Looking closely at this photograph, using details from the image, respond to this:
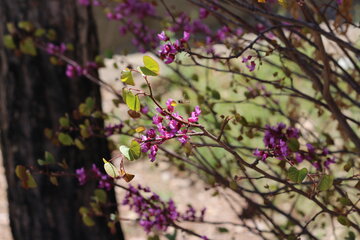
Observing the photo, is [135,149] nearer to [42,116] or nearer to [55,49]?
[55,49]

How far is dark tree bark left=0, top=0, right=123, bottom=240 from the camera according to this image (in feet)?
9.90

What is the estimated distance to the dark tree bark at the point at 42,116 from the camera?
9.90ft

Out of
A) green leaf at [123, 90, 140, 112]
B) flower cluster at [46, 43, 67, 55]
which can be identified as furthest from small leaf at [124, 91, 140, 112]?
flower cluster at [46, 43, 67, 55]

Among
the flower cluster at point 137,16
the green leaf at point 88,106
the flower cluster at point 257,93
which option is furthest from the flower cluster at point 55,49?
the flower cluster at point 257,93

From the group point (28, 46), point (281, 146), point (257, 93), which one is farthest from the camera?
point (28, 46)

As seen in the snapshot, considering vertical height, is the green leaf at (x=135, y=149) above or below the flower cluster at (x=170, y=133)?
below

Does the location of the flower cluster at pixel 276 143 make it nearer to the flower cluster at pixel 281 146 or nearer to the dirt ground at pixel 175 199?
the flower cluster at pixel 281 146

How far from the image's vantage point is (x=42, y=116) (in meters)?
3.02

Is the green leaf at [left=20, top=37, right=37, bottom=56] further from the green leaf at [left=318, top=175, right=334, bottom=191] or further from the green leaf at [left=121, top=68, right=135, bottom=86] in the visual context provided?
the green leaf at [left=318, top=175, right=334, bottom=191]

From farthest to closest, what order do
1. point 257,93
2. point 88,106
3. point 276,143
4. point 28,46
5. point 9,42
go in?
point 9,42, point 28,46, point 257,93, point 88,106, point 276,143

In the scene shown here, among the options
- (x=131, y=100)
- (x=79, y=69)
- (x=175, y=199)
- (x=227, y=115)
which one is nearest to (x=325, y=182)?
(x=131, y=100)

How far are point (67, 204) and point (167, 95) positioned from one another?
10.9 feet

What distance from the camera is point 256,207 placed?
2516mm

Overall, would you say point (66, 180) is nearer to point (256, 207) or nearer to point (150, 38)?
point (150, 38)
